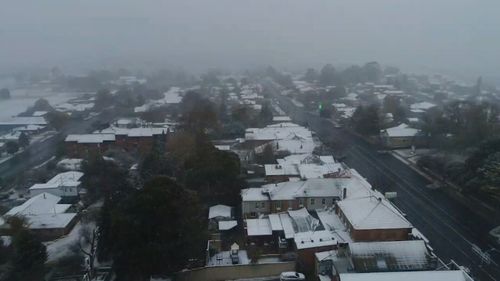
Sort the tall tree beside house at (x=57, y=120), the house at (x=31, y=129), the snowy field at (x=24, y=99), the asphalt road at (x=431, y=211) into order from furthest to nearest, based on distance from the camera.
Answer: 1. the snowy field at (x=24, y=99)
2. the tall tree beside house at (x=57, y=120)
3. the house at (x=31, y=129)
4. the asphalt road at (x=431, y=211)

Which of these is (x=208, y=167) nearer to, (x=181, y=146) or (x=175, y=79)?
(x=181, y=146)

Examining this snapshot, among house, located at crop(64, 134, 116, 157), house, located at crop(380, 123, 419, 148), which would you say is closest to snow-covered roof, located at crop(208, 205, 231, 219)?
house, located at crop(64, 134, 116, 157)

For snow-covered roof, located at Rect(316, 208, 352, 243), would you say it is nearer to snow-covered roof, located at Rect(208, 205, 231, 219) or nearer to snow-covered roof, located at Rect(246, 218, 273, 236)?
snow-covered roof, located at Rect(246, 218, 273, 236)

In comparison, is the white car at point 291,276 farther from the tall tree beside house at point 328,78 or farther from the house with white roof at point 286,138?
the tall tree beside house at point 328,78

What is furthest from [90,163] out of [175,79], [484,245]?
[175,79]

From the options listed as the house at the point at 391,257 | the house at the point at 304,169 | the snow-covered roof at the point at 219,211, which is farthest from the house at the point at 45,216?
the house at the point at 391,257

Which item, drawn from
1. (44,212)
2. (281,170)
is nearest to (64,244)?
(44,212)
